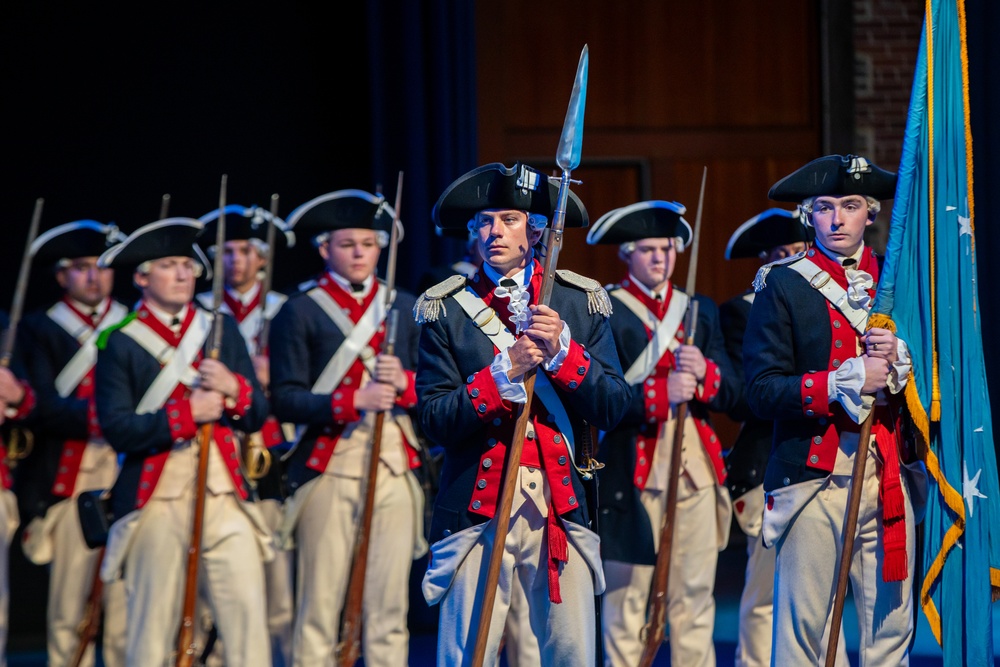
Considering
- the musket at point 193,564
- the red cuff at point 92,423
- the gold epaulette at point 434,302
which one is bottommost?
the musket at point 193,564

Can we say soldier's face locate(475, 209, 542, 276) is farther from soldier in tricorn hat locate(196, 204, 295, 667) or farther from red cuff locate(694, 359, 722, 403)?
soldier in tricorn hat locate(196, 204, 295, 667)

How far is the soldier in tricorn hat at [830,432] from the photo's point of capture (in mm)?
3844

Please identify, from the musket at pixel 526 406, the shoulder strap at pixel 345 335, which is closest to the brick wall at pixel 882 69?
the shoulder strap at pixel 345 335

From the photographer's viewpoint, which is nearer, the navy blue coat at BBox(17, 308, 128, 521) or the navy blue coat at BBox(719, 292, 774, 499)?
the navy blue coat at BBox(719, 292, 774, 499)

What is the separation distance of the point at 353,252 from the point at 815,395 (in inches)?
83.2

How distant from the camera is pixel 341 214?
5301 millimetres

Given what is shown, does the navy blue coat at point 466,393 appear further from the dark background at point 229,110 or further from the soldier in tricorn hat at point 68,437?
the dark background at point 229,110

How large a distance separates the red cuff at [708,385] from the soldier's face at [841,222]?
1.22 meters

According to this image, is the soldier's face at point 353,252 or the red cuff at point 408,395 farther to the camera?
the soldier's face at point 353,252

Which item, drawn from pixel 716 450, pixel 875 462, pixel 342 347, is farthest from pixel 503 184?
pixel 716 450

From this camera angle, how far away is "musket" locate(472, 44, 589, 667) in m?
3.40

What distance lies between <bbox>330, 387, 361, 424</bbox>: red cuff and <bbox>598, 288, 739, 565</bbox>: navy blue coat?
→ 1000mm

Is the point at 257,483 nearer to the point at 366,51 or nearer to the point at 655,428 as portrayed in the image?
the point at 655,428

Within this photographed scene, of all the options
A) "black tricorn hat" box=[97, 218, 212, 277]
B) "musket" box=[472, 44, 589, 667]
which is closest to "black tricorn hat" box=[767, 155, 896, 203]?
"musket" box=[472, 44, 589, 667]
